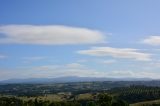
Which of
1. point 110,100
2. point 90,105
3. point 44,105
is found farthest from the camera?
point 44,105

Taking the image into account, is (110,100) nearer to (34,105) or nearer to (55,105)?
(55,105)

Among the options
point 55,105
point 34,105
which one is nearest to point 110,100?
point 55,105

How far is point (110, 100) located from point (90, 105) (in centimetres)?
1957

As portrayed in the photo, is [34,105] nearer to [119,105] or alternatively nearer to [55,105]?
[55,105]

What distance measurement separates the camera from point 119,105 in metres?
141

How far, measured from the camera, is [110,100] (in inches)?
5413

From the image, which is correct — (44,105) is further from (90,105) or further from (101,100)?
(101,100)

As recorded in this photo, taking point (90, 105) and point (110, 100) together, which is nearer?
point (110, 100)

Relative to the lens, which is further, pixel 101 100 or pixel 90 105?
pixel 90 105

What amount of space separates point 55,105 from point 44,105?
6688 mm

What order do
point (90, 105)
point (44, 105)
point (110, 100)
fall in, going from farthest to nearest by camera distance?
1. point (44, 105)
2. point (90, 105)
3. point (110, 100)

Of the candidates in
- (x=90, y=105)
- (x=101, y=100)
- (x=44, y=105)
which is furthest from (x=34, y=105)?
(x=101, y=100)

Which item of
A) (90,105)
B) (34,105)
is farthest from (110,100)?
(34,105)

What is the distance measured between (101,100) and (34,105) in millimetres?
71513
